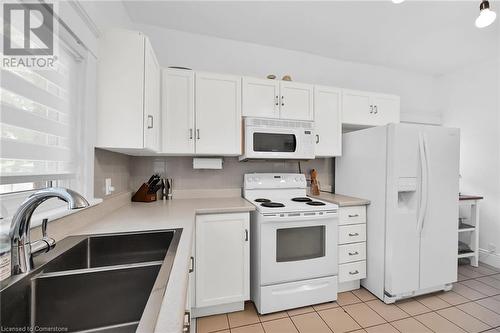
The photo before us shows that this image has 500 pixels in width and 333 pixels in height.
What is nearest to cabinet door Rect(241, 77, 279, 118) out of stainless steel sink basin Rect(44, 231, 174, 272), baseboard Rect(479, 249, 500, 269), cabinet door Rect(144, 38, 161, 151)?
cabinet door Rect(144, 38, 161, 151)

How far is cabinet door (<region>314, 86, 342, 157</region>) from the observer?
2.39m

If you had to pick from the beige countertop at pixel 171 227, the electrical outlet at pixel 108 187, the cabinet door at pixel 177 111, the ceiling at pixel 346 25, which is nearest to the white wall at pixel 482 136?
the ceiling at pixel 346 25

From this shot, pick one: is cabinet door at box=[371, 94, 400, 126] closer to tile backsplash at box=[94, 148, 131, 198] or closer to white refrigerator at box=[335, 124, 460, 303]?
white refrigerator at box=[335, 124, 460, 303]

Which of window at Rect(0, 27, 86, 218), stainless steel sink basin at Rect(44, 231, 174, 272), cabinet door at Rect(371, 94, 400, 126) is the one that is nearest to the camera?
window at Rect(0, 27, 86, 218)

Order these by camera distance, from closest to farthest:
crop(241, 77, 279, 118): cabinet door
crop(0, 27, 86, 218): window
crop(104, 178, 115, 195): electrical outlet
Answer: crop(0, 27, 86, 218): window < crop(104, 178, 115, 195): electrical outlet < crop(241, 77, 279, 118): cabinet door

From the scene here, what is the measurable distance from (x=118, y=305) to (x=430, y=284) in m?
2.60

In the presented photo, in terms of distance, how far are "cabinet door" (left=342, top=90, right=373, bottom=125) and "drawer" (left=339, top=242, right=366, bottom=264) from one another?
1.38 meters

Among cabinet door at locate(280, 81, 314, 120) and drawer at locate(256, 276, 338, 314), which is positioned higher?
cabinet door at locate(280, 81, 314, 120)

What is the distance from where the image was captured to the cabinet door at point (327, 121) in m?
2.39

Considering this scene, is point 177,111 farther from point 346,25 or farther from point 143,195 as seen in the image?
point 346,25

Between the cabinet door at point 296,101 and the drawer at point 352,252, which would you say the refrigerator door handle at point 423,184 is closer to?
the drawer at point 352,252

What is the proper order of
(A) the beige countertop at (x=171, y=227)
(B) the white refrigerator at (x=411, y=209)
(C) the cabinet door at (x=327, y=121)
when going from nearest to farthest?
(A) the beige countertop at (x=171, y=227) → (B) the white refrigerator at (x=411, y=209) → (C) the cabinet door at (x=327, y=121)

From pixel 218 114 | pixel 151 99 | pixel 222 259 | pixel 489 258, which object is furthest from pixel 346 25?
pixel 489 258

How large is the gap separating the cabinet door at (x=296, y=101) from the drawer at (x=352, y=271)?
5.12ft
